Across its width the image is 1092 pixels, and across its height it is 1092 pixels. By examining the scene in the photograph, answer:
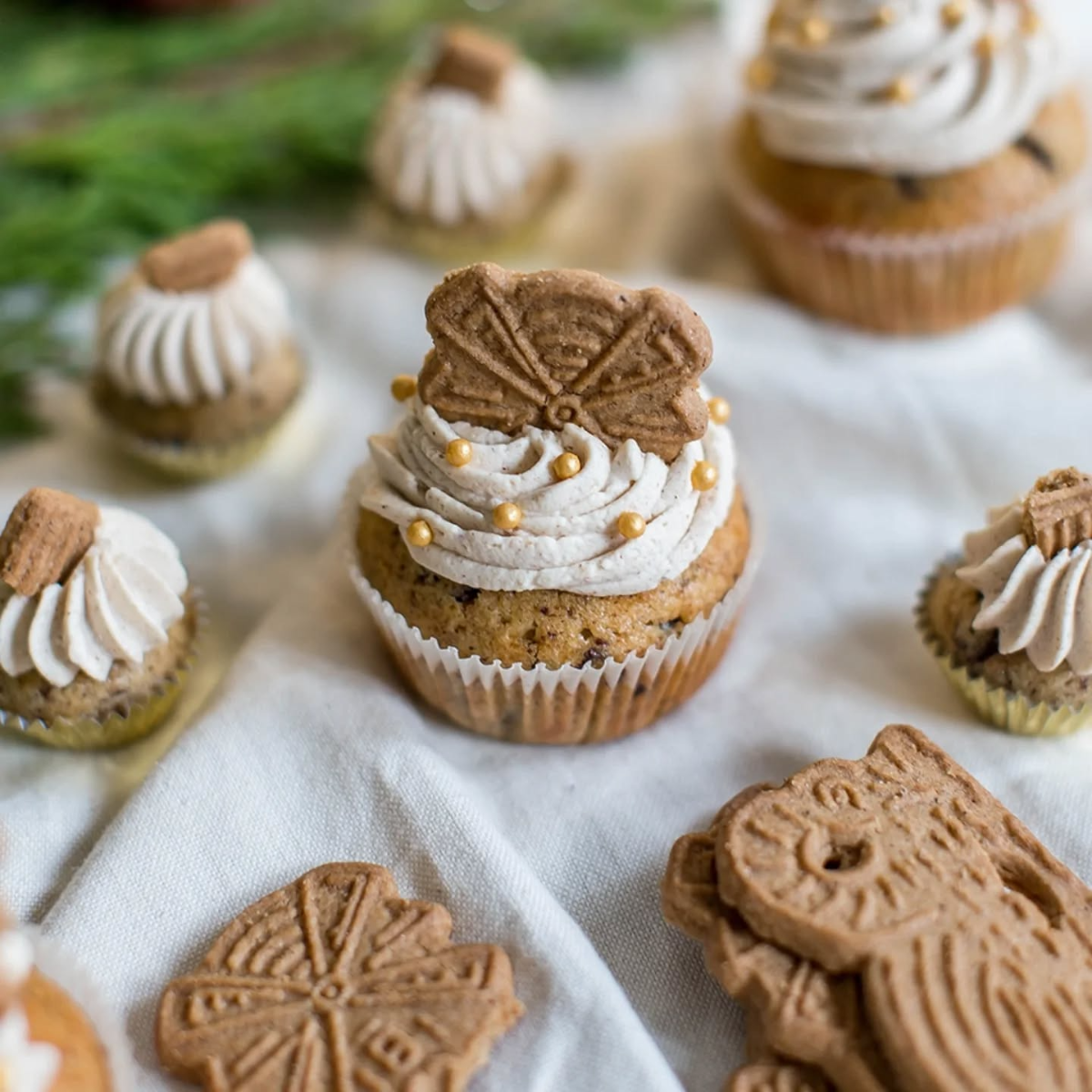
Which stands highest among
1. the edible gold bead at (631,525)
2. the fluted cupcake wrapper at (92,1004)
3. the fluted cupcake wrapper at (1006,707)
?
the edible gold bead at (631,525)

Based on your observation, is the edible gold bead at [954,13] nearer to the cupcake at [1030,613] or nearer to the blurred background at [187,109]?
the cupcake at [1030,613]

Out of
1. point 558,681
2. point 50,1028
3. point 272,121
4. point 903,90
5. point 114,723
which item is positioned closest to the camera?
point 50,1028

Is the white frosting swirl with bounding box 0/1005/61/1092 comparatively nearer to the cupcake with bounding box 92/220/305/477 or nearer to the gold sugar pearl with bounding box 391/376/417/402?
the gold sugar pearl with bounding box 391/376/417/402

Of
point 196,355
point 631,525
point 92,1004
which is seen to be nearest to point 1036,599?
point 631,525

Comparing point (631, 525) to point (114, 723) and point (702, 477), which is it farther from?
point (114, 723)

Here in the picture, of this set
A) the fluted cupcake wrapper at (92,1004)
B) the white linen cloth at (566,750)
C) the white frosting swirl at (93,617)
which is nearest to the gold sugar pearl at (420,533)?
the white linen cloth at (566,750)

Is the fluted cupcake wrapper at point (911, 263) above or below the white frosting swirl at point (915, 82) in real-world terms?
below
